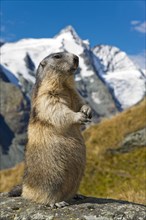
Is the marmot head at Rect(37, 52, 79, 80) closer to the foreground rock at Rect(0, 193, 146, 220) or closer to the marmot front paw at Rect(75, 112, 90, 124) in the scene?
the marmot front paw at Rect(75, 112, 90, 124)

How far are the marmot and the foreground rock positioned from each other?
322 mm

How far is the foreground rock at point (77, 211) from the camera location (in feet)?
27.5

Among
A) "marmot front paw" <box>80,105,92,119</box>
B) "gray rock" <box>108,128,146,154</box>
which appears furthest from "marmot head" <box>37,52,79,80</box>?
"gray rock" <box>108,128,146,154</box>

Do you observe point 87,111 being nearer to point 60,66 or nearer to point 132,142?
point 60,66

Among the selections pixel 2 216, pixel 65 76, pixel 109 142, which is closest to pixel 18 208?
pixel 2 216

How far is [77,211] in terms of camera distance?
8.66 meters

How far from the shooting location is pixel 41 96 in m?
9.23

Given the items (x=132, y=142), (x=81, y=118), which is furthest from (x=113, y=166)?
(x=81, y=118)

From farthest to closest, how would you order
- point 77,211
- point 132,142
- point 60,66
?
point 132,142 < point 60,66 < point 77,211

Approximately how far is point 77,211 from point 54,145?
1.43m

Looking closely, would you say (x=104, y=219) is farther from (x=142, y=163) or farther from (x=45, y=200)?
(x=142, y=163)

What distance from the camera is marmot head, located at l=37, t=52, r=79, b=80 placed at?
9492 millimetres

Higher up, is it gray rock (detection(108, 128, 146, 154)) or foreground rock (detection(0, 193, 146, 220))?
gray rock (detection(108, 128, 146, 154))

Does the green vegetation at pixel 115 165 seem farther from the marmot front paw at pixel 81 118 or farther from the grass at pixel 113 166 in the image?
the marmot front paw at pixel 81 118
